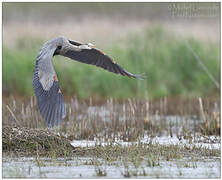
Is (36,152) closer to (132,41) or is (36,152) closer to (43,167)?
(43,167)

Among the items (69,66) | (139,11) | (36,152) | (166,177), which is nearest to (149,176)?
(166,177)

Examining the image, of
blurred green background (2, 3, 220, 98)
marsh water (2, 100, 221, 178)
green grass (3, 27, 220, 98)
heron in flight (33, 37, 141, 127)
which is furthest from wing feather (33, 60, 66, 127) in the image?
green grass (3, 27, 220, 98)

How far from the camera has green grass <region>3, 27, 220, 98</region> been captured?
12.8 metres

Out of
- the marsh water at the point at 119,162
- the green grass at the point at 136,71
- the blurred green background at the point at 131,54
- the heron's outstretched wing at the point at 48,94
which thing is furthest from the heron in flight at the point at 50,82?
the green grass at the point at 136,71

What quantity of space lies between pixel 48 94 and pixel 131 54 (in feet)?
24.7

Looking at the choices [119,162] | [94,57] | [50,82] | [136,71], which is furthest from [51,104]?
[136,71]

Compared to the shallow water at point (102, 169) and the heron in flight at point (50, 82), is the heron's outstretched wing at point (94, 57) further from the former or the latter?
the shallow water at point (102, 169)

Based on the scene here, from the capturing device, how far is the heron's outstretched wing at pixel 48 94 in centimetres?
606

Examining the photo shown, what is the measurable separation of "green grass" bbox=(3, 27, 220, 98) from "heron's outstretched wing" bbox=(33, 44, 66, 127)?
19.9 feet

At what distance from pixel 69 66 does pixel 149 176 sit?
27.3 feet

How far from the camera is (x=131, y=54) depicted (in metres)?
13.6

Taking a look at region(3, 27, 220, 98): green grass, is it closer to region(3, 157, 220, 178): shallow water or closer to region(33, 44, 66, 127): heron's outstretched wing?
region(33, 44, 66, 127): heron's outstretched wing

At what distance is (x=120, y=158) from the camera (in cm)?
600

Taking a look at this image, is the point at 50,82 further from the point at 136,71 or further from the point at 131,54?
the point at 131,54
